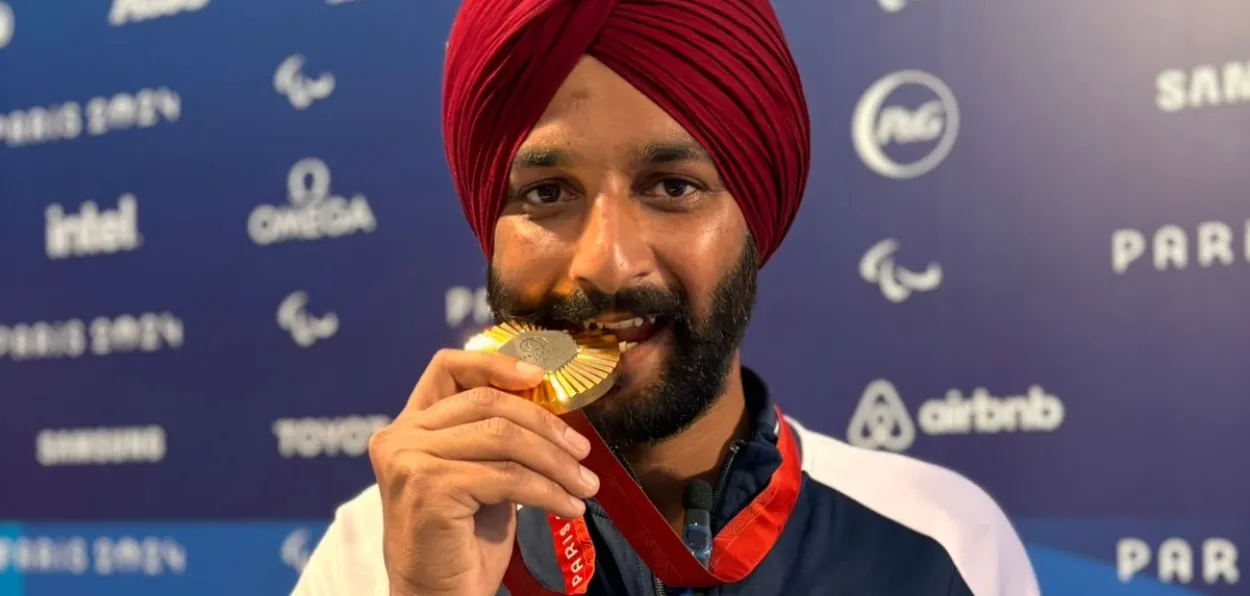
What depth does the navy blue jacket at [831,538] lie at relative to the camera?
124cm

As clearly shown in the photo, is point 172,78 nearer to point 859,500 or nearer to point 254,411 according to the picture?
point 254,411

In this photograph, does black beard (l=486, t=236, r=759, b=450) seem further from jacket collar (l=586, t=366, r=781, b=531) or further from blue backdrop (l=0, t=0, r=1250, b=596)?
blue backdrop (l=0, t=0, r=1250, b=596)

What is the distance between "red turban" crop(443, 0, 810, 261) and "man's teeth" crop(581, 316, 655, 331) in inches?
7.2

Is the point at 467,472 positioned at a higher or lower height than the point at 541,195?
lower

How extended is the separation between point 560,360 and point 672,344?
0.20 m

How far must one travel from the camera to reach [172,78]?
7.45 ft

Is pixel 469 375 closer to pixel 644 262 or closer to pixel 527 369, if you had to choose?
pixel 527 369

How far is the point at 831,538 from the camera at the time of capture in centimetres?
129

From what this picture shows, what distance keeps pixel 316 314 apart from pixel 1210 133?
1.53 metres

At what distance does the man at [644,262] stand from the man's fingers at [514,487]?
5 cm

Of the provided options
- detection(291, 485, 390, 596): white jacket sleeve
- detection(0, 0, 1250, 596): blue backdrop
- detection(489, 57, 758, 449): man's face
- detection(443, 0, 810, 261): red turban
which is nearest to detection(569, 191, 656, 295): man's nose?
detection(489, 57, 758, 449): man's face

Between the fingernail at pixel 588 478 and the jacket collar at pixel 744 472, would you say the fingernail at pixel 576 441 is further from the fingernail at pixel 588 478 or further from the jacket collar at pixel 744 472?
the jacket collar at pixel 744 472

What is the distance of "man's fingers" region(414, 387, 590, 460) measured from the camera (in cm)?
97

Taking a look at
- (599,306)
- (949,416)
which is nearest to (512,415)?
(599,306)
